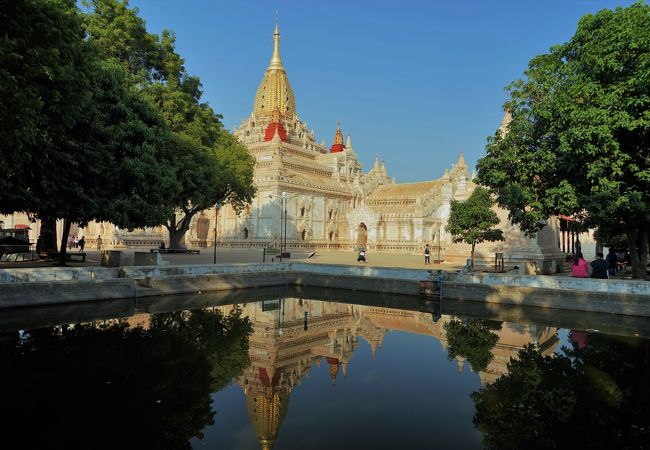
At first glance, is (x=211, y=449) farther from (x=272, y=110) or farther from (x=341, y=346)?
(x=272, y=110)

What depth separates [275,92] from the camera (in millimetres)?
78312

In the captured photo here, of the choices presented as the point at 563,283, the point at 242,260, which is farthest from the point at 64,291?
the point at 563,283

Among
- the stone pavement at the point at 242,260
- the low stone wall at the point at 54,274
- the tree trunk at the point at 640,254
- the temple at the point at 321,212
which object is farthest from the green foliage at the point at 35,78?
the temple at the point at 321,212

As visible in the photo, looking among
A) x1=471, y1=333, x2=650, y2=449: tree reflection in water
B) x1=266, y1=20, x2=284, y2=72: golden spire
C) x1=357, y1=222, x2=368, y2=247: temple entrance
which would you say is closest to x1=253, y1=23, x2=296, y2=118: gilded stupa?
x1=266, y1=20, x2=284, y2=72: golden spire

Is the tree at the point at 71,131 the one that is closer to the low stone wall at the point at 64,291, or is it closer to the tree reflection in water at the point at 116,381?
the low stone wall at the point at 64,291

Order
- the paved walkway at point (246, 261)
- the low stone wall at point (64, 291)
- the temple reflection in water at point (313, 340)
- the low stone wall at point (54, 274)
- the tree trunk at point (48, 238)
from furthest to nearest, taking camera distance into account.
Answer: the tree trunk at point (48, 238), the paved walkway at point (246, 261), the low stone wall at point (54, 274), the low stone wall at point (64, 291), the temple reflection in water at point (313, 340)

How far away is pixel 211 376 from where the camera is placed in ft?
35.4

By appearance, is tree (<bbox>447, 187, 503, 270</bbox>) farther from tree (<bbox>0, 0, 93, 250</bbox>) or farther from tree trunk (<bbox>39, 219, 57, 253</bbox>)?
tree trunk (<bbox>39, 219, 57, 253</bbox>)

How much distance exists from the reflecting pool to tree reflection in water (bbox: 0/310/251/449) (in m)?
0.04

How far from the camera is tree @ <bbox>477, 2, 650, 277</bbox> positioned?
15.9 metres

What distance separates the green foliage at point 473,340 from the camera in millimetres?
12617

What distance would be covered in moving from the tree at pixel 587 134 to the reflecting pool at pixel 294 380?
165 inches

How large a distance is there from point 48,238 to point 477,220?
24.0 meters

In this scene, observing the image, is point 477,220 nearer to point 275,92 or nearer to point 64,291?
point 64,291
